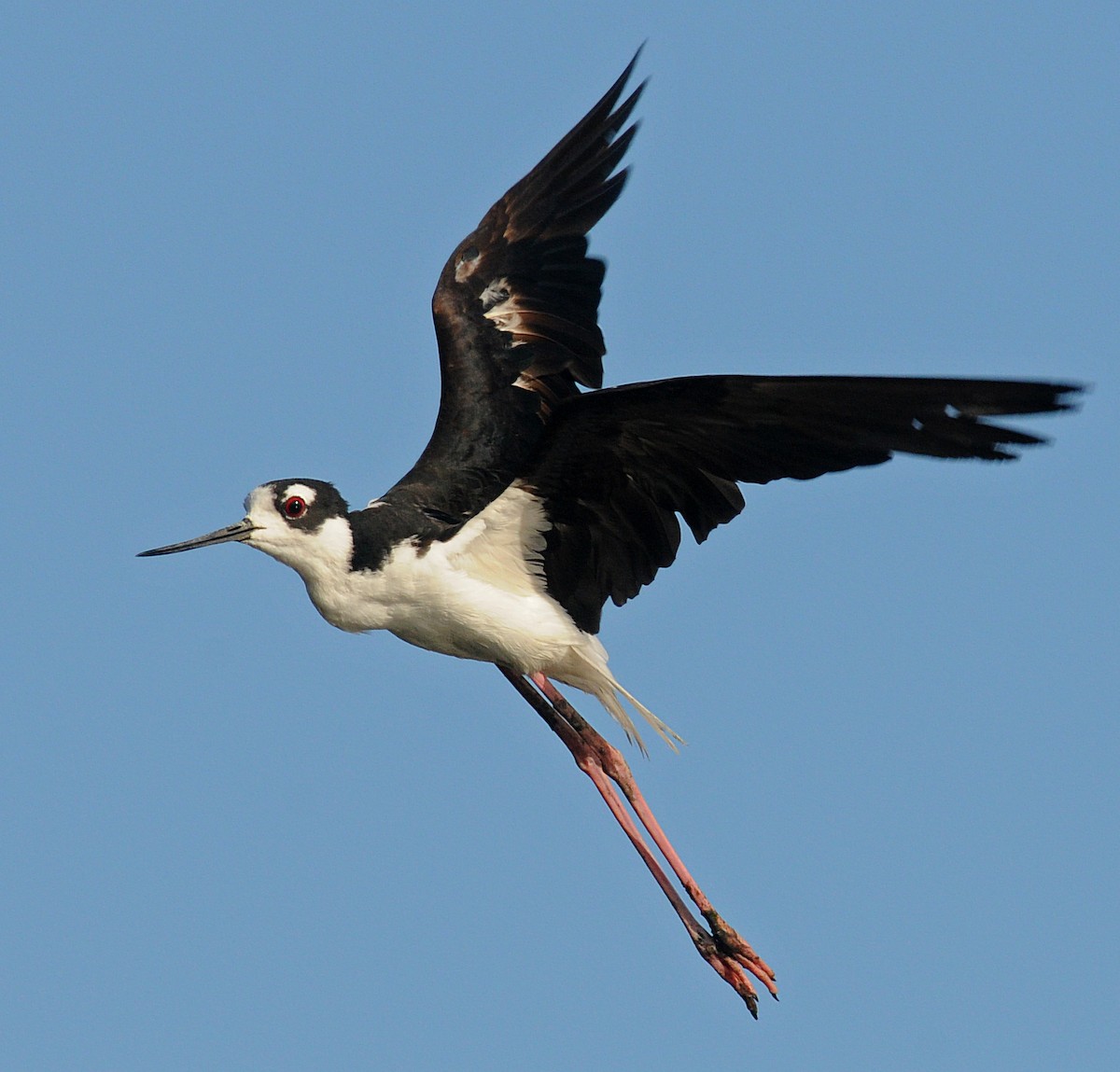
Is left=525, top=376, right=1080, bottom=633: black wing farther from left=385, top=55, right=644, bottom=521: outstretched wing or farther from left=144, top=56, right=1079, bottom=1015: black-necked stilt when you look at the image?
left=385, top=55, right=644, bottom=521: outstretched wing

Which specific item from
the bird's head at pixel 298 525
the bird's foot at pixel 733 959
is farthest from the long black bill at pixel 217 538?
the bird's foot at pixel 733 959

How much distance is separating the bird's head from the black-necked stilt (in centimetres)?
1

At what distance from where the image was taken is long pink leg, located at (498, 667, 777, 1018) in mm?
10766

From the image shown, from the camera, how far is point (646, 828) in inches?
453

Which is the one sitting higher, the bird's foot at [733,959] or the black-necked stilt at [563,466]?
the black-necked stilt at [563,466]

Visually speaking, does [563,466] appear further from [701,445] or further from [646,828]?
[646,828]

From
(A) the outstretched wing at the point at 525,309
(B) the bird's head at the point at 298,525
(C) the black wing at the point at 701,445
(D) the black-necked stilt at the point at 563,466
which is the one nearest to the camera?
(C) the black wing at the point at 701,445

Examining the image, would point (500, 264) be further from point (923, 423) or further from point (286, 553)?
point (923, 423)

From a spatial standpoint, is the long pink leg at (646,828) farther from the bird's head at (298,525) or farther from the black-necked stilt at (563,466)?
the bird's head at (298,525)

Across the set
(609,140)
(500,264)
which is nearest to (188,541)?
(500,264)

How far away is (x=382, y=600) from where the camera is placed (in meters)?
10.4

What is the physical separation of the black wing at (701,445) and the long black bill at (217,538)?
1729 millimetres

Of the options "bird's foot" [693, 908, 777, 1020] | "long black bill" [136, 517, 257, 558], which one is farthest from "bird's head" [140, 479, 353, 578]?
"bird's foot" [693, 908, 777, 1020]

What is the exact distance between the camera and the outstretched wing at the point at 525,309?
1117cm
